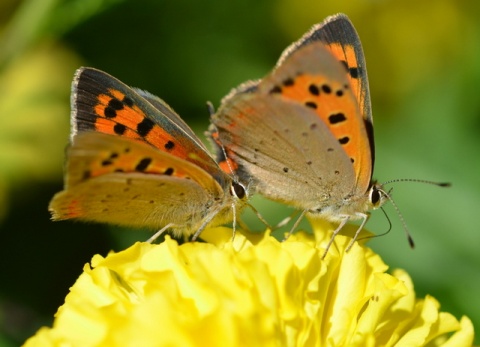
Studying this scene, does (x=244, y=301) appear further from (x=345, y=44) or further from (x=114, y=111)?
(x=345, y=44)

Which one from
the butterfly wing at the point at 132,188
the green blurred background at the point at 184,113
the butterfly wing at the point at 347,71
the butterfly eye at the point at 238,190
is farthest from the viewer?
the green blurred background at the point at 184,113

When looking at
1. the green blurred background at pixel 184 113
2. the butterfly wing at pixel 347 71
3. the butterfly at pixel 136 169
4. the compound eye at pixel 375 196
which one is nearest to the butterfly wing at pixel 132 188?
the butterfly at pixel 136 169

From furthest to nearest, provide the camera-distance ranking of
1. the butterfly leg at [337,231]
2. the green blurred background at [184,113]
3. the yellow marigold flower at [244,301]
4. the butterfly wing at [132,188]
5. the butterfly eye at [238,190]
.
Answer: the green blurred background at [184,113], the butterfly eye at [238,190], the butterfly leg at [337,231], the butterfly wing at [132,188], the yellow marigold flower at [244,301]

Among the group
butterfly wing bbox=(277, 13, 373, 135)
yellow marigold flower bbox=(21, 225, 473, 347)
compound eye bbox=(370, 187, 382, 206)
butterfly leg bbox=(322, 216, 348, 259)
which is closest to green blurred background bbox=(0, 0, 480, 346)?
compound eye bbox=(370, 187, 382, 206)

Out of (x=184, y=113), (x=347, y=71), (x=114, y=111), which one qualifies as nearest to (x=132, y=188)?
(x=114, y=111)

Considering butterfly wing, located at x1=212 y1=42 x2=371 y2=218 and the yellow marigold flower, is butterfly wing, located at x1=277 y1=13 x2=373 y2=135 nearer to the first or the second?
butterfly wing, located at x1=212 y1=42 x2=371 y2=218

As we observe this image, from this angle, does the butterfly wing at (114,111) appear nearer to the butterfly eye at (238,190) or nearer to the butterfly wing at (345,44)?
the butterfly eye at (238,190)
